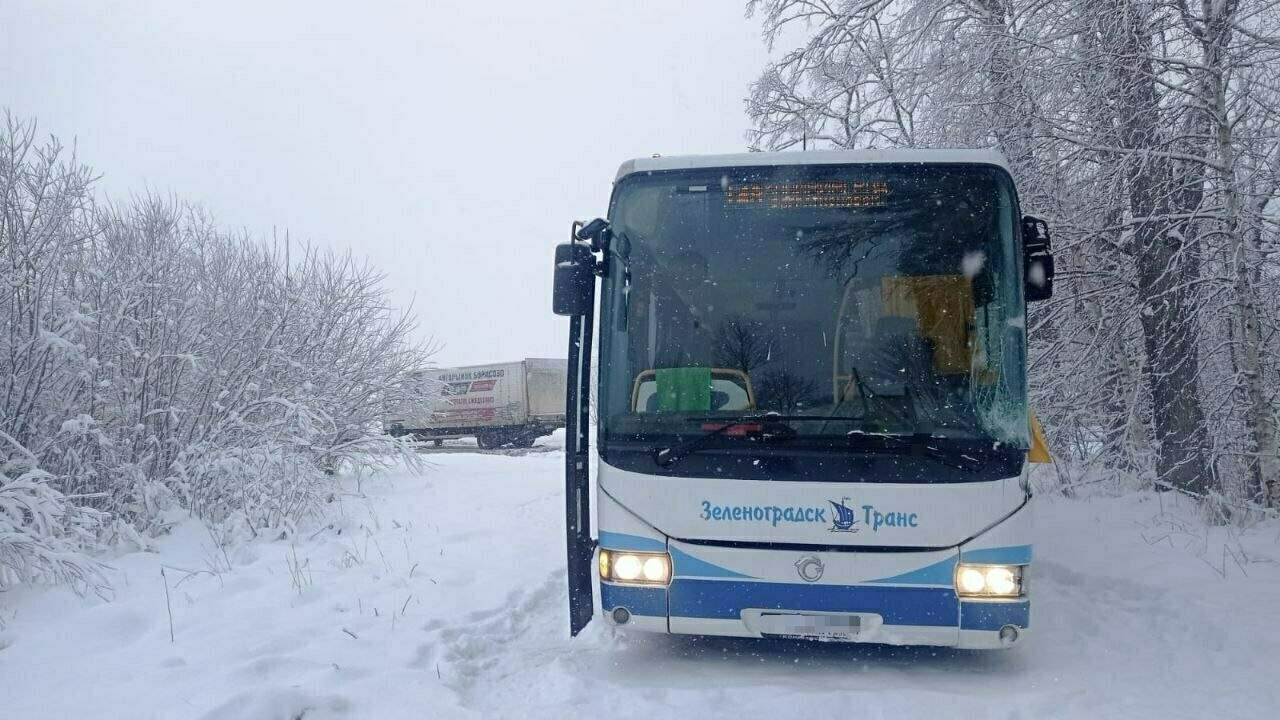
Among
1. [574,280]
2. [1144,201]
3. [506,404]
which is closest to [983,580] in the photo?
[574,280]

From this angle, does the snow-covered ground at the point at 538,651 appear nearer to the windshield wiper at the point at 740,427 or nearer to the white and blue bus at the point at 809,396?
the white and blue bus at the point at 809,396

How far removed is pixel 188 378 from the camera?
324 inches

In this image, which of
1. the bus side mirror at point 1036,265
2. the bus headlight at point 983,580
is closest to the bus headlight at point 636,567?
the bus headlight at point 983,580

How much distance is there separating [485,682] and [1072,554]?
197 inches

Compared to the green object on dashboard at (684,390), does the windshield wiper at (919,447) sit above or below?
below

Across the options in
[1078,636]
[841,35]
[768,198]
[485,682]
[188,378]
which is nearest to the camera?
[485,682]

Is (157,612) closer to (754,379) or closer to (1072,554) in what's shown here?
(754,379)

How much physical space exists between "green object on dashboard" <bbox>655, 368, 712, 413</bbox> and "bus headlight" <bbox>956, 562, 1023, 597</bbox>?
4.82ft

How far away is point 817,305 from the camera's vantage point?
4.46 metres

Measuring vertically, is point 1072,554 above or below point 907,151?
below

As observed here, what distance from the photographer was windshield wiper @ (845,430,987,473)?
164 inches

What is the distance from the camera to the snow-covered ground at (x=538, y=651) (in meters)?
3.88

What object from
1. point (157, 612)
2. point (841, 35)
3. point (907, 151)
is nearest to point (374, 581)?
point (157, 612)

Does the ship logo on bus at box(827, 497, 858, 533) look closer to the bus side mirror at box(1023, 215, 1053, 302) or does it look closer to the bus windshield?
the bus windshield
